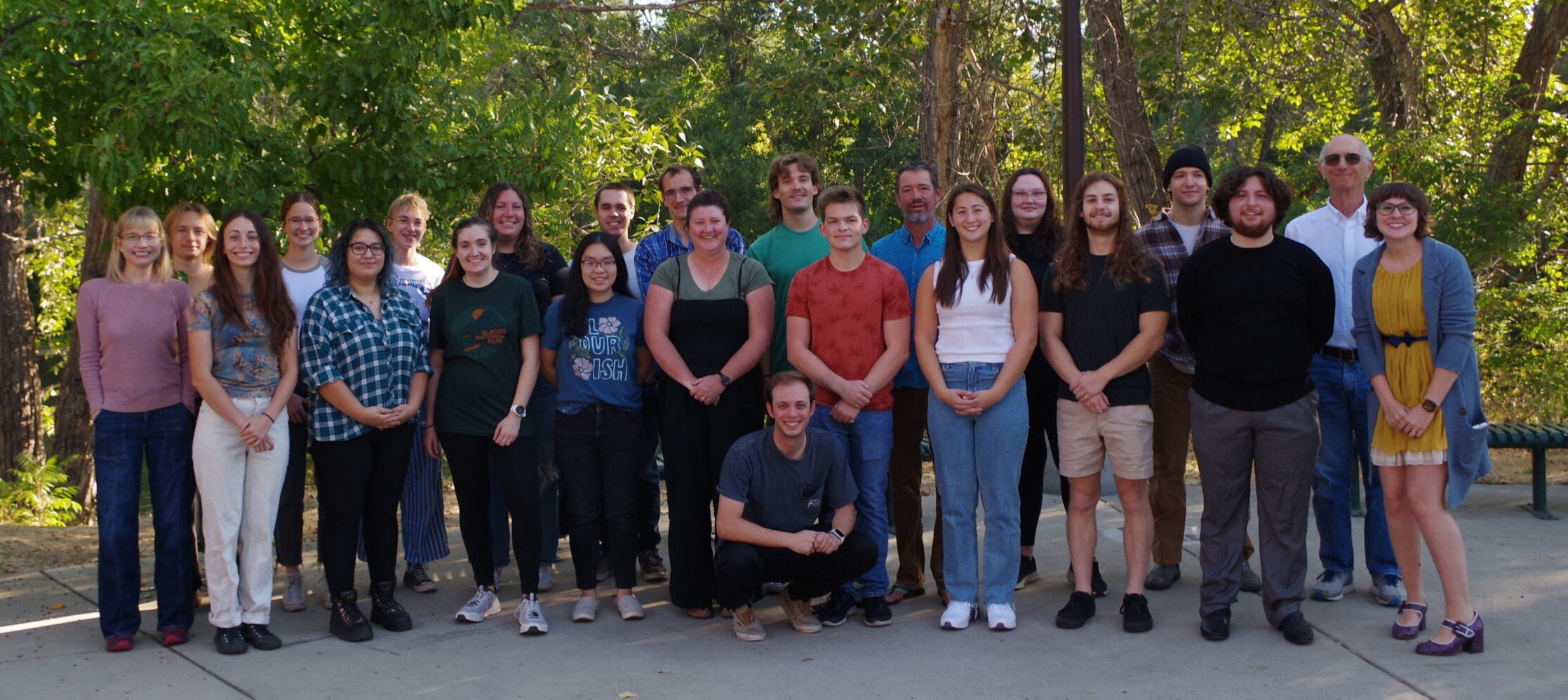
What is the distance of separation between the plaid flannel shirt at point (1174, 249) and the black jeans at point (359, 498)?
3.28 meters

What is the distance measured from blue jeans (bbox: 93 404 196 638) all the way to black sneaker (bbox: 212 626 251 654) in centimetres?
25

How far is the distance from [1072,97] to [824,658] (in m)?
4.23

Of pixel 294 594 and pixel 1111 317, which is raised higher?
pixel 1111 317

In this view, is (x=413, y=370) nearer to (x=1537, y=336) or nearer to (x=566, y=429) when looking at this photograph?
(x=566, y=429)

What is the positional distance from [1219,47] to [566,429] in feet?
34.8

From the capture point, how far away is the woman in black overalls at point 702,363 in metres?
5.41

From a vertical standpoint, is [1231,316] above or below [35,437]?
above

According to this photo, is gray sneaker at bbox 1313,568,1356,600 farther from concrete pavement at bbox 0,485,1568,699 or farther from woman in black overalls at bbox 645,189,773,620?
woman in black overalls at bbox 645,189,773,620

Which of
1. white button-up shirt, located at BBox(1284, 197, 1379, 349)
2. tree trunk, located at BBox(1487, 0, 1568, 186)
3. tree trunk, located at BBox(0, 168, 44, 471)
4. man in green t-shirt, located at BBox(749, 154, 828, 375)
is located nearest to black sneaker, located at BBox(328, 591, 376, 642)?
man in green t-shirt, located at BBox(749, 154, 828, 375)

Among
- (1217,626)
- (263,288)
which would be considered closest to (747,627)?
(1217,626)

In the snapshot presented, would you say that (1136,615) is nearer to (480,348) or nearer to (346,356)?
(480,348)

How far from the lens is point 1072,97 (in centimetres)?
780

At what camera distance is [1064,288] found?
5.30 m

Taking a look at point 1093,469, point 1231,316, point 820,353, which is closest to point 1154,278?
point 1231,316
